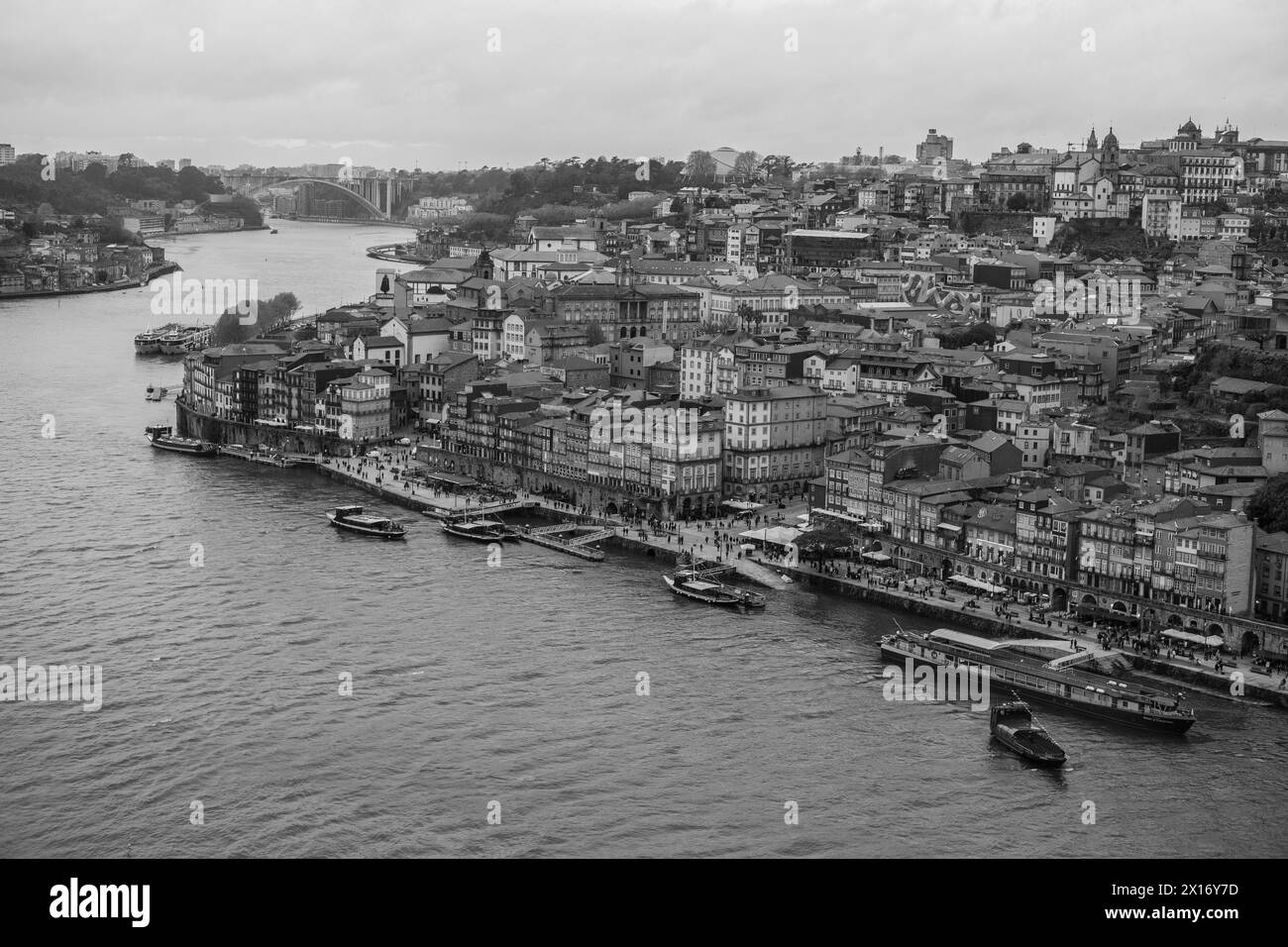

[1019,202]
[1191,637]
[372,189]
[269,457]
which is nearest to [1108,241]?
[1019,202]

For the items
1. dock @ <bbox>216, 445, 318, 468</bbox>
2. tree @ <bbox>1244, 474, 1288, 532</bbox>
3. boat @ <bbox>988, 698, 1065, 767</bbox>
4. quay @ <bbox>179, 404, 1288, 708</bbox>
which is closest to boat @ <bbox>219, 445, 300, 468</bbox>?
dock @ <bbox>216, 445, 318, 468</bbox>

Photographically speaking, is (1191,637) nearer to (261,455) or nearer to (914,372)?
→ (914,372)

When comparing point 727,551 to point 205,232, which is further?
point 205,232

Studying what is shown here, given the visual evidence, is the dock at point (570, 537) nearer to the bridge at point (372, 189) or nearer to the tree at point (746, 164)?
the tree at point (746, 164)

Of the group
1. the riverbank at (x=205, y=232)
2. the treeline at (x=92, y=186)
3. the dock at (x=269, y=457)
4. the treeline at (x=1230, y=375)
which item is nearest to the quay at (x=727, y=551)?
the dock at (x=269, y=457)

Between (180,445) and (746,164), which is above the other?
(746,164)

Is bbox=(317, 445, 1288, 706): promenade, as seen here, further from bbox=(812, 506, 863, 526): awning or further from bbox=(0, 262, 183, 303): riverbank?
bbox=(0, 262, 183, 303): riverbank

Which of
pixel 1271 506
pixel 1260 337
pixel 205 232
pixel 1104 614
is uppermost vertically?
pixel 205 232

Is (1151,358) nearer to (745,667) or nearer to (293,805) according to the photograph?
(745,667)
